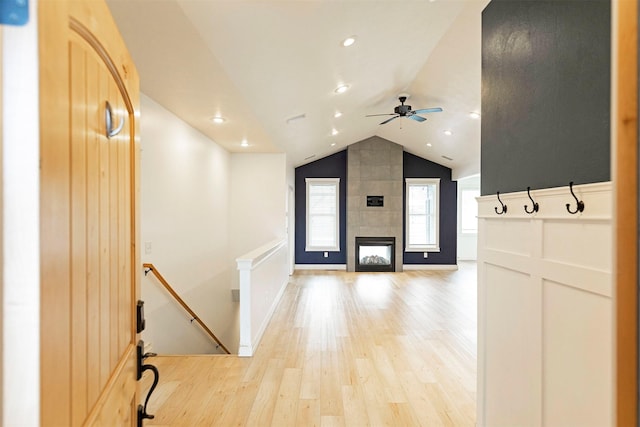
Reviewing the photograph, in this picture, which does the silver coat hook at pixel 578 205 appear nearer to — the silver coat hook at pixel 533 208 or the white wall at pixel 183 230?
the silver coat hook at pixel 533 208

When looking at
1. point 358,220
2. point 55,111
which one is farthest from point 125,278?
point 358,220

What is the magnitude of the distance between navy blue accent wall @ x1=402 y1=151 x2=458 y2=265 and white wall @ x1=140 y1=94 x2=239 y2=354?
201 inches

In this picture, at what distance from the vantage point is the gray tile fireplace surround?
9203 millimetres

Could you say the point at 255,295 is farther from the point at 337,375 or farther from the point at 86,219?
the point at 86,219

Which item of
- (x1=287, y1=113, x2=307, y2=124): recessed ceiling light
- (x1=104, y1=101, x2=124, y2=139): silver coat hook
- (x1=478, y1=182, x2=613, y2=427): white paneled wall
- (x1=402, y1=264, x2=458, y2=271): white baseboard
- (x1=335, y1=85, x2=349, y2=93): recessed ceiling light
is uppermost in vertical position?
(x1=335, y1=85, x2=349, y2=93): recessed ceiling light

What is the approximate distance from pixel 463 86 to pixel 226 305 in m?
5.12

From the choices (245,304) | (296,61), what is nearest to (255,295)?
(245,304)

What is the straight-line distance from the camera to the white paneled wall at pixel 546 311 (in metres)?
1.19

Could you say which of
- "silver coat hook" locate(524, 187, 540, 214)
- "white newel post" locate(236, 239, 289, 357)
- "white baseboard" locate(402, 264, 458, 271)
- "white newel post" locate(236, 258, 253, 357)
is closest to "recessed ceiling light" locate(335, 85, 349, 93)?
"white newel post" locate(236, 239, 289, 357)

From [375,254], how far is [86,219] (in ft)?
28.9

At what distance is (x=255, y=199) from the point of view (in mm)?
6895

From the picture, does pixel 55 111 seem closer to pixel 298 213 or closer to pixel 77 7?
pixel 77 7

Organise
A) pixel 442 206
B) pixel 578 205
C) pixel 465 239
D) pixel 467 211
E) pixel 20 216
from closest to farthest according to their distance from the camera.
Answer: pixel 20 216 → pixel 578 205 → pixel 442 206 → pixel 465 239 → pixel 467 211

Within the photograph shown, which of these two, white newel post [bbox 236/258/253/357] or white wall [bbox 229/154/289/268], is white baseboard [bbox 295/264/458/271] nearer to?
white wall [bbox 229/154/289/268]
